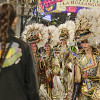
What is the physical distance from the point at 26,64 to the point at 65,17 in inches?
807

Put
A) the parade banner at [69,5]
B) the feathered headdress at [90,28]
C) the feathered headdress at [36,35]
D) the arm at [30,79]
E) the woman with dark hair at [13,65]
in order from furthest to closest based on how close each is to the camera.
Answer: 1. the parade banner at [69,5]
2. the feathered headdress at [36,35]
3. the feathered headdress at [90,28]
4. the arm at [30,79]
5. the woman with dark hair at [13,65]

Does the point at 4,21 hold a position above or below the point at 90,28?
above

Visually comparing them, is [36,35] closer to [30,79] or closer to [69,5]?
[69,5]

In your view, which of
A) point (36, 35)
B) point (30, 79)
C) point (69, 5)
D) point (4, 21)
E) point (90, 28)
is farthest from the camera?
point (69, 5)

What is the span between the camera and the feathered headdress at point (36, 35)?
→ 27.2 ft

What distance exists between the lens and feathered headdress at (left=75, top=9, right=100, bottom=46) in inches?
195

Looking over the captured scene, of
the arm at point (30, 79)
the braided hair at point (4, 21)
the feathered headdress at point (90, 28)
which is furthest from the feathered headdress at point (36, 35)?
the braided hair at point (4, 21)

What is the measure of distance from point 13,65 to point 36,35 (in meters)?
5.80

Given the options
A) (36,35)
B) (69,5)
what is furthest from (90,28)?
(69,5)

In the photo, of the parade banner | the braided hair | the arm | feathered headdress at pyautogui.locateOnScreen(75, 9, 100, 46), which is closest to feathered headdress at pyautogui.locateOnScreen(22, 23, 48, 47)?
the parade banner

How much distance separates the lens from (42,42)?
8508 millimetres

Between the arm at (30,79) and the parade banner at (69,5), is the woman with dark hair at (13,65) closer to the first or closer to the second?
the arm at (30,79)

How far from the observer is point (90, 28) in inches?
198

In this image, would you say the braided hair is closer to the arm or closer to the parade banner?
the arm
